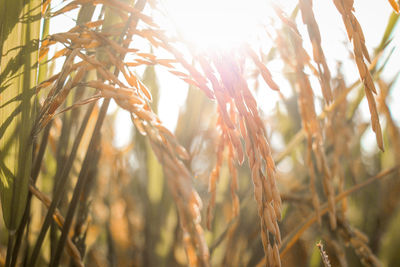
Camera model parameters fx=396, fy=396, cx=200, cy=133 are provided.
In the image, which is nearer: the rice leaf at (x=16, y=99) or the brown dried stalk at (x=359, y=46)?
the brown dried stalk at (x=359, y=46)

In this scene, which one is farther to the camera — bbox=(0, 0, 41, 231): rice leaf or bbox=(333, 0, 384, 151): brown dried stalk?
bbox=(0, 0, 41, 231): rice leaf

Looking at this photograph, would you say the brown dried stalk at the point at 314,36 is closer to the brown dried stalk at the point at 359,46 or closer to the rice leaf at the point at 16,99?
the brown dried stalk at the point at 359,46

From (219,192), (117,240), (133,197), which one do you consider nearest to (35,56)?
(219,192)

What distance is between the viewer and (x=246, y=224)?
4.12 feet

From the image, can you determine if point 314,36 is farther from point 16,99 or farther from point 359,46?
point 16,99

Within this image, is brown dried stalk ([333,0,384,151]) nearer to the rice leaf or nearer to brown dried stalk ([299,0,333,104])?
brown dried stalk ([299,0,333,104])

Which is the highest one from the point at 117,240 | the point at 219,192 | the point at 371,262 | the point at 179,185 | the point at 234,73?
the point at 234,73

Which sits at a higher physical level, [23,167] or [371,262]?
[23,167]

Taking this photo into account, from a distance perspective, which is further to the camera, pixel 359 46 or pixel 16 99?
pixel 16 99

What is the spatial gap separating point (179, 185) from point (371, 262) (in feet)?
2.10

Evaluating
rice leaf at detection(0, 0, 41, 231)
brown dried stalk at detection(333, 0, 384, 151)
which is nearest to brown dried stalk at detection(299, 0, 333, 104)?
brown dried stalk at detection(333, 0, 384, 151)

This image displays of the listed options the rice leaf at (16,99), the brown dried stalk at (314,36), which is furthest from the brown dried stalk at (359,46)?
the rice leaf at (16,99)

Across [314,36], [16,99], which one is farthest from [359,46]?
[16,99]

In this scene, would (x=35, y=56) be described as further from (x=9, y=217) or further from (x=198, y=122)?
(x=198, y=122)
